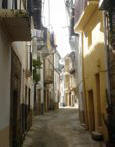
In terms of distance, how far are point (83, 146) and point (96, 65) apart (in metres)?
3.18

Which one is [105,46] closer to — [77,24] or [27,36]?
[27,36]

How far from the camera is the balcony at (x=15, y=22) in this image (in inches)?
276

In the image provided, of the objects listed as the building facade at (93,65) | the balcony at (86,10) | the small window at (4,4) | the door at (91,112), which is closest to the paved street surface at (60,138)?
the door at (91,112)

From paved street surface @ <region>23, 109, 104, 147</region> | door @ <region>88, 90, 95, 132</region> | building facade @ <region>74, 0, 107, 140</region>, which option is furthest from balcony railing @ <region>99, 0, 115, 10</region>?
door @ <region>88, 90, 95, 132</region>

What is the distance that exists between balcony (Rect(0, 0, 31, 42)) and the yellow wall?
4184mm

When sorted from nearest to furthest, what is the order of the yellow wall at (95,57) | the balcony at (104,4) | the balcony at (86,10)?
the balcony at (104,4) < the yellow wall at (95,57) < the balcony at (86,10)

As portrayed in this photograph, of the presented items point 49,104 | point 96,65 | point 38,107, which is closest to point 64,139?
point 96,65

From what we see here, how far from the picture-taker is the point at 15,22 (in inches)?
293

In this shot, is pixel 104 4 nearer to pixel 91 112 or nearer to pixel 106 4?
pixel 106 4

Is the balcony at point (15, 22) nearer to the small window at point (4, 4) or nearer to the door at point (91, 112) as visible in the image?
the small window at point (4, 4)

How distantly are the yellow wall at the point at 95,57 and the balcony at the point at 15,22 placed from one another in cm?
418

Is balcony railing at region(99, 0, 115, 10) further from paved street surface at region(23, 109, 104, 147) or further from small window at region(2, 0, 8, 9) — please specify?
paved street surface at region(23, 109, 104, 147)

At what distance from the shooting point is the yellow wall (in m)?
12.1

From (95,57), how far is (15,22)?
21.1 feet
